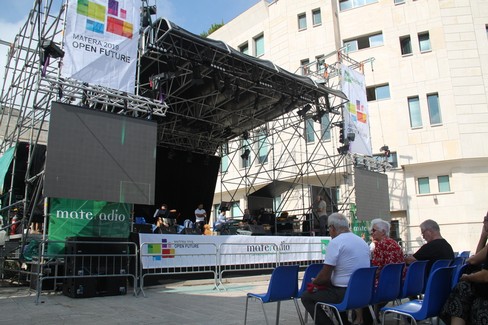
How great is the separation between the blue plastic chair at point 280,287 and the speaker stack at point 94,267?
409 cm

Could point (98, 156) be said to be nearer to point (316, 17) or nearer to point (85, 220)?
point (85, 220)

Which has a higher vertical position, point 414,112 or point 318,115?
point 414,112

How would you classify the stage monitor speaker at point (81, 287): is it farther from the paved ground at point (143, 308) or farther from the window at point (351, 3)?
the window at point (351, 3)

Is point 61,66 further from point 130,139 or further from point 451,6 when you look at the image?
point 451,6

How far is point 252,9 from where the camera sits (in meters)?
27.8

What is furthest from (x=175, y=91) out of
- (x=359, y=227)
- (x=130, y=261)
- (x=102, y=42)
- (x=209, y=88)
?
(x=359, y=227)

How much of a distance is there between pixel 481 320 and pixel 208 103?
42.3 feet

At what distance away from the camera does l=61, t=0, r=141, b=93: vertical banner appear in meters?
8.59

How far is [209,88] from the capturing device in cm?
1392

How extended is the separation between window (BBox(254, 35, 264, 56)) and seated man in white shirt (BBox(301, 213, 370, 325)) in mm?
24911

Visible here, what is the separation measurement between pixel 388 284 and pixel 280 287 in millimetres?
1211

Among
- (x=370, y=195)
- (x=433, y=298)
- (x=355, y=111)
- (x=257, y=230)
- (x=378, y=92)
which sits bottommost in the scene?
(x=433, y=298)

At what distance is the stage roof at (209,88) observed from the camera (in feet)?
35.9

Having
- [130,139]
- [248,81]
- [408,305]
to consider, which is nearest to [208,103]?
[248,81]
